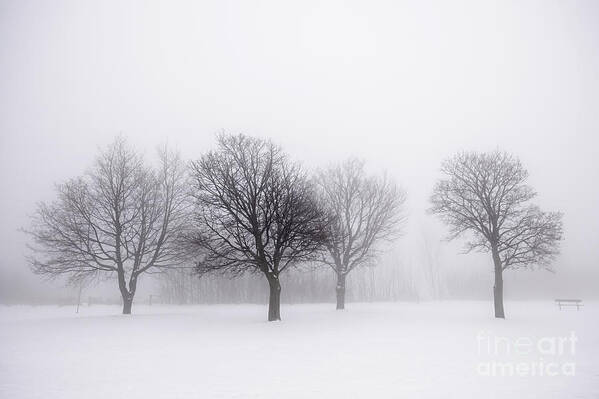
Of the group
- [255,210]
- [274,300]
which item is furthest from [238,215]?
[274,300]

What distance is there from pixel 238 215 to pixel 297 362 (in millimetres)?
16087

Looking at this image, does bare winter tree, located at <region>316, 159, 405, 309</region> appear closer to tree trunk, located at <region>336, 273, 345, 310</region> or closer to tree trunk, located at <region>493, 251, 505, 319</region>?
tree trunk, located at <region>336, 273, 345, 310</region>

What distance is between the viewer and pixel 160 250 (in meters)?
30.0

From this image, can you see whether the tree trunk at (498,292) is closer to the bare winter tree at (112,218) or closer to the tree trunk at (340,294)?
A: the tree trunk at (340,294)

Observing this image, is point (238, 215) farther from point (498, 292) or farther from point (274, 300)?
point (498, 292)

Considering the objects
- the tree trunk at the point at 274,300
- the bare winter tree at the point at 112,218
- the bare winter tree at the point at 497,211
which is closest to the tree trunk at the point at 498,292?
the bare winter tree at the point at 497,211

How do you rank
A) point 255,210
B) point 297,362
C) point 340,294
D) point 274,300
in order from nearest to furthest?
1. point 297,362
2. point 274,300
3. point 255,210
4. point 340,294

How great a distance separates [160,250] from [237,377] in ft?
76.6

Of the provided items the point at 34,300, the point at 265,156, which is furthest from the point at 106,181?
the point at 34,300

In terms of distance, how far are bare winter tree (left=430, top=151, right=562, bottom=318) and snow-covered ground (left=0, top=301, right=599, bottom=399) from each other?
657 centimetres

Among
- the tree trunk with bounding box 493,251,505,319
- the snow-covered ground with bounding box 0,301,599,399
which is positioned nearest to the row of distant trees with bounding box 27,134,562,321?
the tree trunk with bounding box 493,251,505,319

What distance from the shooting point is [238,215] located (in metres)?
26.1

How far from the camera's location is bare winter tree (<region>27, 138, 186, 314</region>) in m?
26.1

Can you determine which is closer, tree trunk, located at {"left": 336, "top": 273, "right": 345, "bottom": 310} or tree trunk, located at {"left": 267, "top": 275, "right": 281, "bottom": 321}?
tree trunk, located at {"left": 267, "top": 275, "right": 281, "bottom": 321}
